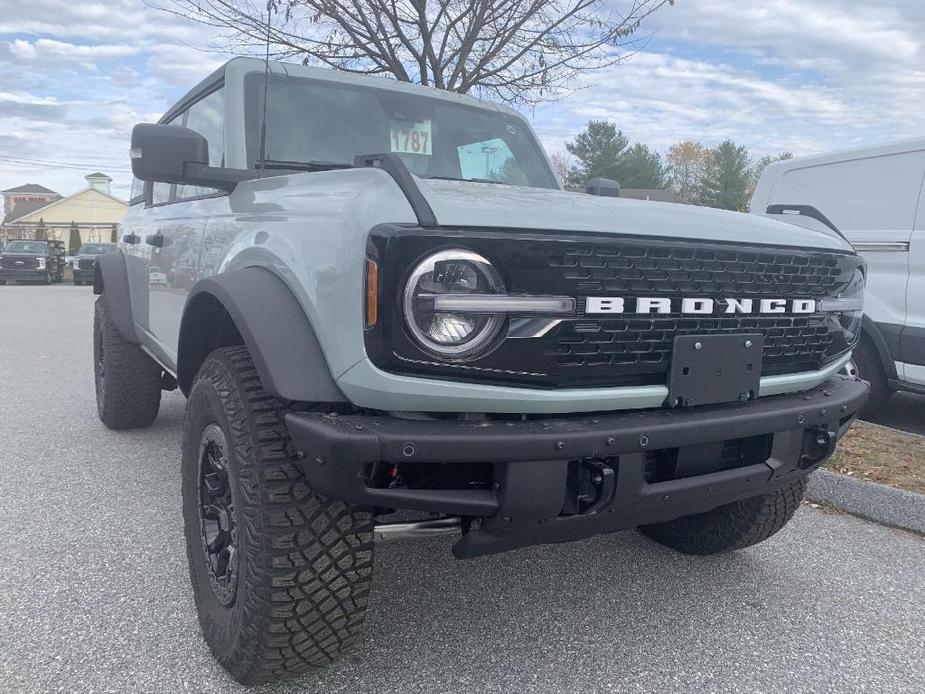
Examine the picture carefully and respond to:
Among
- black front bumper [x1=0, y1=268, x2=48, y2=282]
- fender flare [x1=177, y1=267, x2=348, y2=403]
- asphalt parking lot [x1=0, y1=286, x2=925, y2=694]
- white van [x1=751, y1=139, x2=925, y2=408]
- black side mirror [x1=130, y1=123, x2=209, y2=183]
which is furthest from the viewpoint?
black front bumper [x1=0, y1=268, x2=48, y2=282]

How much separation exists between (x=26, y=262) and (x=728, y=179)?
37478mm

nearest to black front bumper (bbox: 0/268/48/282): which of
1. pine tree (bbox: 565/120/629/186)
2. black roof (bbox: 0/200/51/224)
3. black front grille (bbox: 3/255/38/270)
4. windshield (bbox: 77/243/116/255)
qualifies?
black front grille (bbox: 3/255/38/270)

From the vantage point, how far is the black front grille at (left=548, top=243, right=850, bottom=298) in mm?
1977

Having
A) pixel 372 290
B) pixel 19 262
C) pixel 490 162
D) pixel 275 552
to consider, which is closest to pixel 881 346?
pixel 490 162

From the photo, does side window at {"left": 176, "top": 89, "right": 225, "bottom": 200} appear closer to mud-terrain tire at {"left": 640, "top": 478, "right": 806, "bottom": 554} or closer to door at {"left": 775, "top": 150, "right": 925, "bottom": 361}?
mud-terrain tire at {"left": 640, "top": 478, "right": 806, "bottom": 554}

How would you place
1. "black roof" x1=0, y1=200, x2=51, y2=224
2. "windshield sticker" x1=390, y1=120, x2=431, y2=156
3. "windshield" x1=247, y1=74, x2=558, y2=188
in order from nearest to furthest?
"windshield" x1=247, y1=74, x2=558, y2=188, "windshield sticker" x1=390, y1=120, x2=431, y2=156, "black roof" x1=0, y1=200, x2=51, y2=224

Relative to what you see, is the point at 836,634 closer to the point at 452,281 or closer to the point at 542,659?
the point at 542,659

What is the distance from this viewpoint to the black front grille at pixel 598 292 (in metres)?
1.85

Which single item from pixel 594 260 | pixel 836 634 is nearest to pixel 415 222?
pixel 594 260

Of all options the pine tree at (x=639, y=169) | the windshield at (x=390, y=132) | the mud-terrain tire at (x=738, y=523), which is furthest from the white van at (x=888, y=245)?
the pine tree at (x=639, y=169)

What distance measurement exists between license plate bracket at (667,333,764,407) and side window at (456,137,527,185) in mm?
1618

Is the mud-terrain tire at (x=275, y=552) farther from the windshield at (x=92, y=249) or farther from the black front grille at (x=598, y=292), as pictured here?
the windshield at (x=92, y=249)

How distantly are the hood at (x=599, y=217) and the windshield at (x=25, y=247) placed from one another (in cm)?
3015

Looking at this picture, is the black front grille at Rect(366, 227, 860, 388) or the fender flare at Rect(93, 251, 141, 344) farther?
the fender flare at Rect(93, 251, 141, 344)
